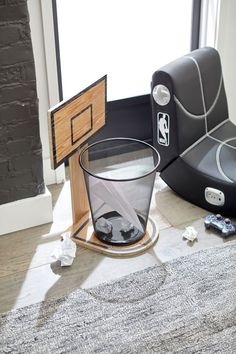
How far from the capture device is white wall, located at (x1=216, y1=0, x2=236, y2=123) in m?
2.39

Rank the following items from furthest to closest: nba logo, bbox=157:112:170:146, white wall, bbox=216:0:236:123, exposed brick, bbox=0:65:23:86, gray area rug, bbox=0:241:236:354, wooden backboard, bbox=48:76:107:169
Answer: white wall, bbox=216:0:236:123 < nba logo, bbox=157:112:170:146 < exposed brick, bbox=0:65:23:86 < wooden backboard, bbox=48:76:107:169 < gray area rug, bbox=0:241:236:354

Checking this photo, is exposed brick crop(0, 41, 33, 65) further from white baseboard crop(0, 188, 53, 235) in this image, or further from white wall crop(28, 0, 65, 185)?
white baseboard crop(0, 188, 53, 235)

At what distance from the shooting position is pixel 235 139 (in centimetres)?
221

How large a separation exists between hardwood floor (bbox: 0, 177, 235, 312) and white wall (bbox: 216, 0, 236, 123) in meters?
0.75

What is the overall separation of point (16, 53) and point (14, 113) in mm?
209

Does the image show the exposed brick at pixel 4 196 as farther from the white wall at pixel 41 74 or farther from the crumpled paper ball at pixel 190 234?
the crumpled paper ball at pixel 190 234

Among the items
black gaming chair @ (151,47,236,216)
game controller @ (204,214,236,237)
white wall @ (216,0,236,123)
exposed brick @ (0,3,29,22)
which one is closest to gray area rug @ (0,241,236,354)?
game controller @ (204,214,236,237)

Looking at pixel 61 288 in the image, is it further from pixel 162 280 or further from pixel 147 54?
pixel 147 54

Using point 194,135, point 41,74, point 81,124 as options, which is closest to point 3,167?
point 81,124

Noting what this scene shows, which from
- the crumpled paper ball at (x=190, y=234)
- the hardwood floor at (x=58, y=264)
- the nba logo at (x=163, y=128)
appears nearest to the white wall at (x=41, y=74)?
the hardwood floor at (x=58, y=264)

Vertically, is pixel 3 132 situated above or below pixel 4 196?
above

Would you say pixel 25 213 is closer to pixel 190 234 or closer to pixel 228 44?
pixel 190 234

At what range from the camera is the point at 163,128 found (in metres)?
2.12

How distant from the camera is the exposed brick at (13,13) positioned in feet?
5.46
